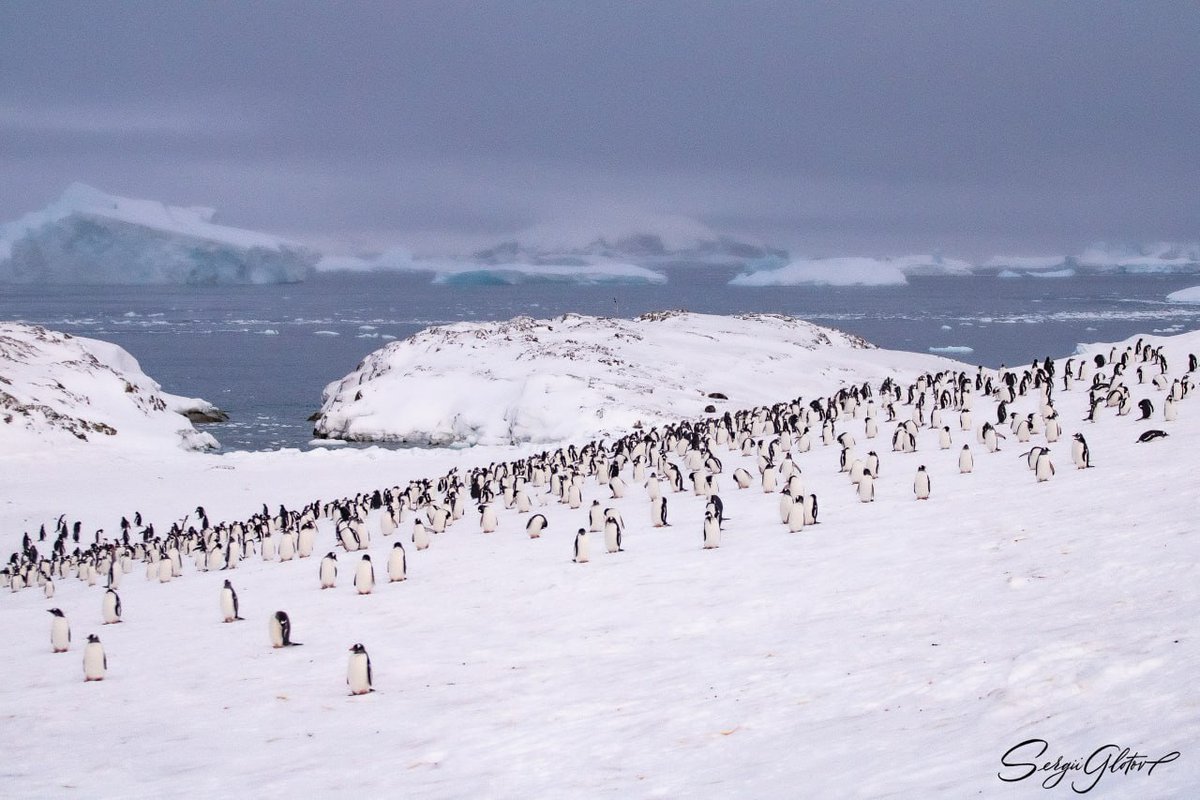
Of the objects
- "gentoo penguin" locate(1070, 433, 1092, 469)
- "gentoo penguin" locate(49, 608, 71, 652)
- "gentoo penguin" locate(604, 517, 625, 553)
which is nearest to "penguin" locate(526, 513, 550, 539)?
"gentoo penguin" locate(604, 517, 625, 553)

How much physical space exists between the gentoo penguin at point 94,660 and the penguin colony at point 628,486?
0.73 meters

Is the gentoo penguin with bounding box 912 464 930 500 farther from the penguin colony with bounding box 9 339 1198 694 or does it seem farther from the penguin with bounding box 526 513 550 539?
the penguin with bounding box 526 513 550 539

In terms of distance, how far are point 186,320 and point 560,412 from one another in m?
102

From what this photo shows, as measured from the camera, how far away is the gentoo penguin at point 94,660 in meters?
14.5

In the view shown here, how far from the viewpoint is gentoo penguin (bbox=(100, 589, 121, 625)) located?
18562 millimetres

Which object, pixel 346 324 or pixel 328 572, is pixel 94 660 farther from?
pixel 346 324

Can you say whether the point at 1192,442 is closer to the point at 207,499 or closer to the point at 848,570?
the point at 848,570

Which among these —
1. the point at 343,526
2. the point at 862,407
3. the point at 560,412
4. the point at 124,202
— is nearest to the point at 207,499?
the point at 343,526

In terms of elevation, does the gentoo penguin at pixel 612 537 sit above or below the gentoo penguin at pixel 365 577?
above

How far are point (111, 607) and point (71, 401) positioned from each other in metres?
31.4

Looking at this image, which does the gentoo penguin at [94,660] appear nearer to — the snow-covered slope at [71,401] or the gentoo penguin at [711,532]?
the gentoo penguin at [711,532]

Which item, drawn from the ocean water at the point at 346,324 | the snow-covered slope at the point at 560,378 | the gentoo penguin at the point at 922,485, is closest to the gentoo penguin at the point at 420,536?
the gentoo penguin at the point at 922,485

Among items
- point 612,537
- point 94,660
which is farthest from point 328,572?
point 94,660

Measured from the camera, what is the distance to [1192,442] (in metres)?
21.7
